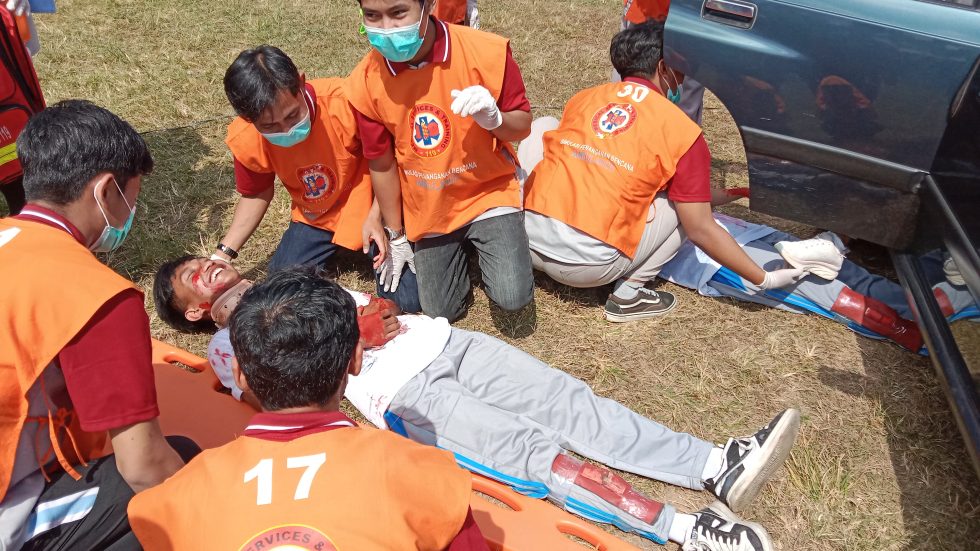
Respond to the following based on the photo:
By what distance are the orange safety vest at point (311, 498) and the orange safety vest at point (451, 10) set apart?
4.31 m

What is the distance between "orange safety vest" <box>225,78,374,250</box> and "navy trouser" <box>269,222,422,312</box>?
0.08 m

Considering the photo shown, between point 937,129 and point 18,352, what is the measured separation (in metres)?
3.09

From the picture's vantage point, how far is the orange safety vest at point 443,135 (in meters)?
3.06

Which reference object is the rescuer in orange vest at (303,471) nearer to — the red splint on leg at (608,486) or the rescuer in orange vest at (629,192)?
the red splint on leg at (608,486)

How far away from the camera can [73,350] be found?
162 cm

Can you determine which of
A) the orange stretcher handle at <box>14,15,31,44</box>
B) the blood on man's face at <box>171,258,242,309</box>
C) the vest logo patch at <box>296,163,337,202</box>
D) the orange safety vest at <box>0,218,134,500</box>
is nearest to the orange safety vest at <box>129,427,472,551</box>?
the orange safety vest at <box>0,218,134,500</box>

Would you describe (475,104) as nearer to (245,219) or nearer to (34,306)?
(245,219)

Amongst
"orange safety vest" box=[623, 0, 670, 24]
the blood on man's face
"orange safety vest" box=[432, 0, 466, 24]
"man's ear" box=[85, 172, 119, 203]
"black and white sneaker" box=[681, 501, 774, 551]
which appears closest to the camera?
"man's ear" box=[85, 172, 119, 203]

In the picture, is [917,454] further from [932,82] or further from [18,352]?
[18,352]

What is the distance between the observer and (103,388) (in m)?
1.67

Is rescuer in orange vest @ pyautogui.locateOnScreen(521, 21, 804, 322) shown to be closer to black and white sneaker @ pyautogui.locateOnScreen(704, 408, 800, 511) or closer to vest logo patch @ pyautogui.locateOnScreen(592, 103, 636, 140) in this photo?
vest logo patch @ pyautogui.locateOnScreen(592, 103, 636, 140)

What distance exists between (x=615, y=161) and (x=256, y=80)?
1.55 m

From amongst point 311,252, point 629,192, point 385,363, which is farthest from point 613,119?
point 311,252

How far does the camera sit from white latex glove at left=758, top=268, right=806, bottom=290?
10.6ft
